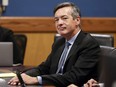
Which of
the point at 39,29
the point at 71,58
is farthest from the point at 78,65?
the point at 39,29

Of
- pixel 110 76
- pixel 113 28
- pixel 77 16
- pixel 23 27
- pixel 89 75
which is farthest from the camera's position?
pixel 113 28

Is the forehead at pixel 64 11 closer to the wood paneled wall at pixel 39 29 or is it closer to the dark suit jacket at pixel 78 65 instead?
the dark suit jacket at pixel 78 65

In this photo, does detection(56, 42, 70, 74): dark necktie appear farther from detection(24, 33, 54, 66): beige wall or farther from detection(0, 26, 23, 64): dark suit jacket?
detection(24, 33, 54, 66): beige wall

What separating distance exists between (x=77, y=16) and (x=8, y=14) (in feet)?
8.85

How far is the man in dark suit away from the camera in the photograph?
215 centimetres

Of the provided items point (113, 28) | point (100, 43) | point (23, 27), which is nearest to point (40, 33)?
point (23, 27)

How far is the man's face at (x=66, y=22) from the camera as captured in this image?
8.05 ft

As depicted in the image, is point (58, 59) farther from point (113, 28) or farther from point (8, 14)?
point (113, 28)

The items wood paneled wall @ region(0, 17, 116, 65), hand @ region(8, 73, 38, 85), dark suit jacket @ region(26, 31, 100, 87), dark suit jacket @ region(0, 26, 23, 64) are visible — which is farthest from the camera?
wood paneled wall @ region(0, 17, 116, 65)

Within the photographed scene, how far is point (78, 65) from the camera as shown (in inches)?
88.0

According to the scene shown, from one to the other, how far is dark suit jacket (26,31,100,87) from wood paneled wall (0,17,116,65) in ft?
7.96

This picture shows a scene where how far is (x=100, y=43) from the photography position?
2.66m

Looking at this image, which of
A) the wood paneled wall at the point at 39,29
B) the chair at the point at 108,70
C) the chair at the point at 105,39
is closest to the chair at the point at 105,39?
the chair at the point at 105,39

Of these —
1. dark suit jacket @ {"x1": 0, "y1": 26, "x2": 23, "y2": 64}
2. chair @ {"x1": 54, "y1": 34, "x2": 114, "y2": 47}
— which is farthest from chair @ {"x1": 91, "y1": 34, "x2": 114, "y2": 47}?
dark suit jacket @ {"x1": 0, "y1": 26, "x2": 23, "y2": 64}
